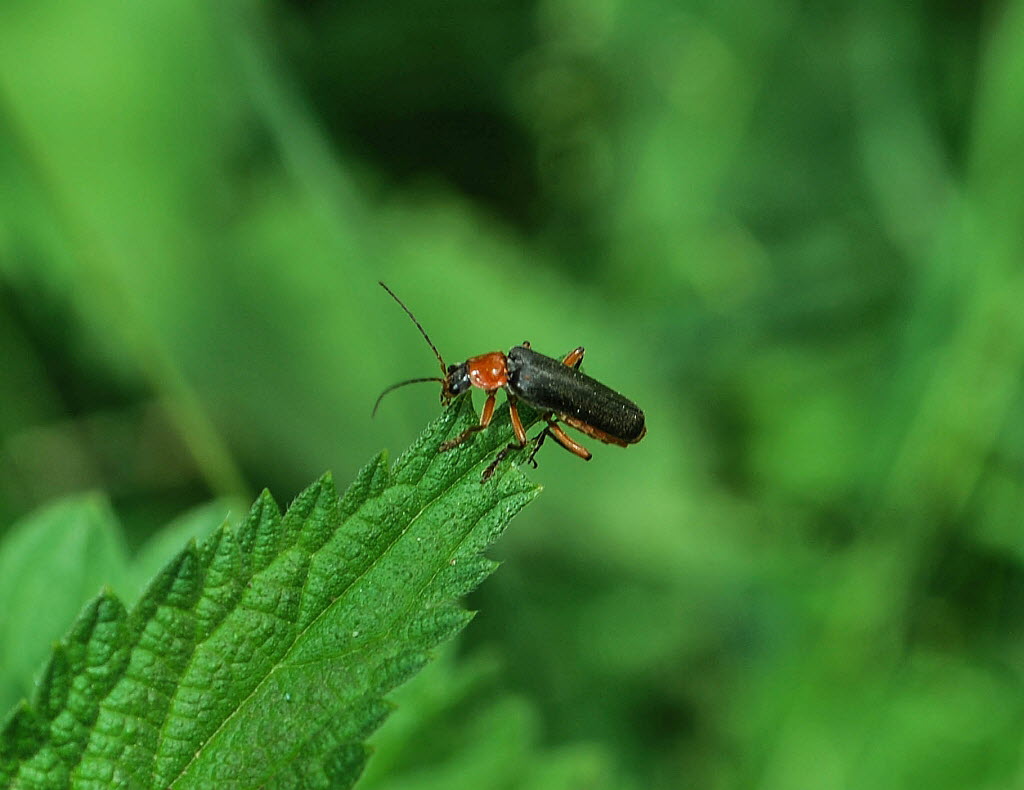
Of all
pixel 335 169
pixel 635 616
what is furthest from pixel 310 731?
pixel 335 169

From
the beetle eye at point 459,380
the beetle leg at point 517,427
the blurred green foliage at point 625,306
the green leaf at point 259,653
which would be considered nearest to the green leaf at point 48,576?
the green leaf at point 259,653

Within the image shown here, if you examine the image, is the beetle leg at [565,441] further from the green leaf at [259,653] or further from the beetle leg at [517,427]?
the green leaf at [259,653]

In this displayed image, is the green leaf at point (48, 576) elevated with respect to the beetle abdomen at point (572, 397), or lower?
lower

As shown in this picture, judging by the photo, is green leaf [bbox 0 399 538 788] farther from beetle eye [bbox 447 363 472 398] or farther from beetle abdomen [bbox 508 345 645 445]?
beetle eye [bbox 447 363 472 398]

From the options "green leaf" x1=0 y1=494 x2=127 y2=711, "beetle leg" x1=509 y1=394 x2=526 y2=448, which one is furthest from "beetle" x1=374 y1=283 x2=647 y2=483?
"green leaf" x1=0 y1=494 x2=127 y2=711

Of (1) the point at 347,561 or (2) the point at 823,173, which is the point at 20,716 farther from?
(2) the point at 823,173

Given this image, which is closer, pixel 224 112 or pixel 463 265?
pixel 224 112

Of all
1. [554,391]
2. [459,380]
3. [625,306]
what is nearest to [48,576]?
[459,380]
